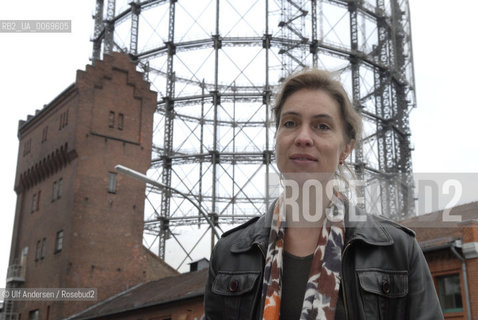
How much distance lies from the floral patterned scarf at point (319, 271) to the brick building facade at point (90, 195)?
23.8 m

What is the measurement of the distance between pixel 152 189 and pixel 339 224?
3007 cm

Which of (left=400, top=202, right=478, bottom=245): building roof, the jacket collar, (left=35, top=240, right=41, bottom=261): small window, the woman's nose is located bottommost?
the jacket collar

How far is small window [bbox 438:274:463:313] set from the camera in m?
14.3

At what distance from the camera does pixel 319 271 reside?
5.30ft

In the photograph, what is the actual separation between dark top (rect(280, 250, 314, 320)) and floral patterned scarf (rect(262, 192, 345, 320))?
0.03 metres

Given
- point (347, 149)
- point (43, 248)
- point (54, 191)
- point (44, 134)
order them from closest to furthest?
point (347, 149), point (43, 248), point (54, 191), point (44, 134)

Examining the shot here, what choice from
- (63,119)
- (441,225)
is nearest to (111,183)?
(63,119)

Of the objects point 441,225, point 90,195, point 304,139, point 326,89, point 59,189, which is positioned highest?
point 59,189

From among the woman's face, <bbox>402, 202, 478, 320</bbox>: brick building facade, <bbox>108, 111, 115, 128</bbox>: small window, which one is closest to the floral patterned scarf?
the woman's face

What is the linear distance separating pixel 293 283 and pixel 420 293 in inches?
13.3

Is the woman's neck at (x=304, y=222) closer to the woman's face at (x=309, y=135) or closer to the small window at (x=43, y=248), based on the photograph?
the woman's face at (x=309, y=135)

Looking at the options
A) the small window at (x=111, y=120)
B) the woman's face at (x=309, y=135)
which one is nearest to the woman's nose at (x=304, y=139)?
the woman's face at (x=309, y=135)

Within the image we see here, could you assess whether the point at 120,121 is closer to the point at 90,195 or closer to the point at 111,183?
the point at 111,183

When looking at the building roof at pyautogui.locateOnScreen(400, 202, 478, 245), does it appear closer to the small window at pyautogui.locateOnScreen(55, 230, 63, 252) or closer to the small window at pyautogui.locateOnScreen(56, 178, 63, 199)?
the small window at pyautogui.locateOnScreen(55, 230, 63, 252)
